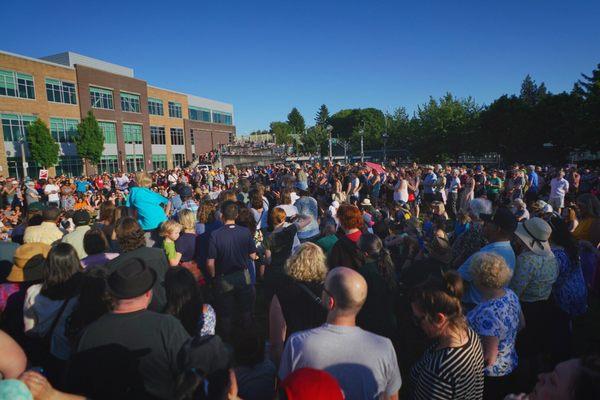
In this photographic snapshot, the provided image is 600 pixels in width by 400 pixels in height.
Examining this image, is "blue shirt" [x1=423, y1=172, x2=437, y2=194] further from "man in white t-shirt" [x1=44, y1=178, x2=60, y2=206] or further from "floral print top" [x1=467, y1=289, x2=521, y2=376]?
"man in white t-shirt" [x1=44, y1=178, x2=60, y2=206]

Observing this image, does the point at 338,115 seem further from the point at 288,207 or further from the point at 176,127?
the point at 288,207

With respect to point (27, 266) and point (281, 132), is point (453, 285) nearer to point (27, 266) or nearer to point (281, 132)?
point (27, 266)

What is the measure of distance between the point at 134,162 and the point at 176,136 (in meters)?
9.97

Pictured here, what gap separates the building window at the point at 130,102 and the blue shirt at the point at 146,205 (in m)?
40.8

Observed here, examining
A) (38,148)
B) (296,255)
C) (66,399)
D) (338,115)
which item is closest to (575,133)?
(296,255)

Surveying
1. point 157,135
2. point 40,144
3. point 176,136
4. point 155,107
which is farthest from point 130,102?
point 40,144

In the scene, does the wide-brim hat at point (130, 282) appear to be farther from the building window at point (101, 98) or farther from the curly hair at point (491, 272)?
the building window at point (101, 98)

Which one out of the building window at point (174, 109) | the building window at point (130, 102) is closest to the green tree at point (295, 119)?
the building window at point (174, 109)

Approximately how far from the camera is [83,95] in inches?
1407

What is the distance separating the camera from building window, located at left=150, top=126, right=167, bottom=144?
45.4 m

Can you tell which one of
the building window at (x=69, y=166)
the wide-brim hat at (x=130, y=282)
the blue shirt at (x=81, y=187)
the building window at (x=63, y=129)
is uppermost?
the building window at (x=63, y=129)

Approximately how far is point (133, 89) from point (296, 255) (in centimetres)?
4578

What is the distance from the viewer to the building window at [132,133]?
41169 millimetres

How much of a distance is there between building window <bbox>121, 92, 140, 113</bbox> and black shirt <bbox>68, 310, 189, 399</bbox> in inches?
1757
